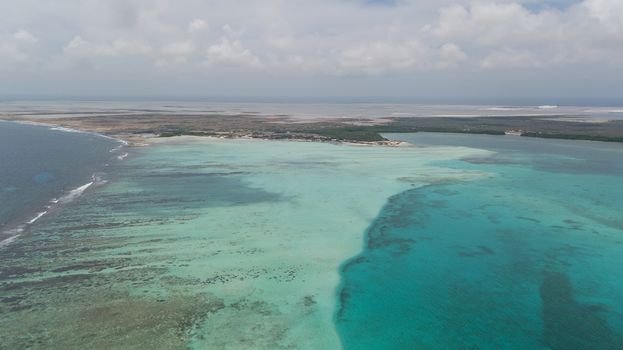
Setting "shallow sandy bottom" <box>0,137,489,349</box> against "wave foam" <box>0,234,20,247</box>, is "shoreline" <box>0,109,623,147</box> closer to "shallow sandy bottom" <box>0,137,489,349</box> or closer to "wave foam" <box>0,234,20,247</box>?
"shallow sandy bottom" <box>0,137,489,349</box>

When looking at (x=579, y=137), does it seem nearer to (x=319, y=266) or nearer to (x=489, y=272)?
(x=489, y=272)

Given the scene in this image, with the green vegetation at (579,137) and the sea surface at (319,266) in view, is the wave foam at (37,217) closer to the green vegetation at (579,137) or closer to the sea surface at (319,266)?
the sea surface at (319,266)

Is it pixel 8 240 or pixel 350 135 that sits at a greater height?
pixel 350 135

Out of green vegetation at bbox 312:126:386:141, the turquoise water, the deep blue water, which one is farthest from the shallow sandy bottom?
green vegetation at bbox 312:126:386:141

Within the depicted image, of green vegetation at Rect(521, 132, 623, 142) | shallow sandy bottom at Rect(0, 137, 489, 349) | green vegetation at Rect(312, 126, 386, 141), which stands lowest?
shallow sandy bottom at Rect(0, 137, 489, 349)

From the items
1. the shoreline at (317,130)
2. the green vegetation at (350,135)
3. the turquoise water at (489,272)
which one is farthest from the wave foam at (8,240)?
the green vegetation at (350,135)

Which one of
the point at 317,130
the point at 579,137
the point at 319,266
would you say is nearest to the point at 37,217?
the point at 319,266
